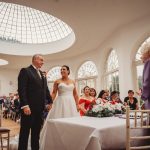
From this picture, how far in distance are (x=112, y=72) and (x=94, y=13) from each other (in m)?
4.68

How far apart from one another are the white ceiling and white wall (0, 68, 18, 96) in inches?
438

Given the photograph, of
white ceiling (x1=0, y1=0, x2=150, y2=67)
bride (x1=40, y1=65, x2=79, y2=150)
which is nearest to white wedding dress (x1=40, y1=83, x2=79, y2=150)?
bride (x1=40, y1=65, x2=79, y2=150)

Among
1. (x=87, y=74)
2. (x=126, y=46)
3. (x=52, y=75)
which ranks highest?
(x=126, y=46)

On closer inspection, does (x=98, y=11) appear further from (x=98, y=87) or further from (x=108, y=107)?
(x=98, y=87)

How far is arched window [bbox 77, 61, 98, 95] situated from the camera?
51.3 ft

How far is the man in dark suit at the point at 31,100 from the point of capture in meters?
3.80

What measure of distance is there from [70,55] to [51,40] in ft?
5.64

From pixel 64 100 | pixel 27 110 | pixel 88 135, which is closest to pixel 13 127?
pixel 64 100

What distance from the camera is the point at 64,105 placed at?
5082mm

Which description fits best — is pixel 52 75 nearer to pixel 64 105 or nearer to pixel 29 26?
pixel 29 26

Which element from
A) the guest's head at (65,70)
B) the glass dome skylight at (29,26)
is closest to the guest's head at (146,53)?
the guest's head at (65,70)

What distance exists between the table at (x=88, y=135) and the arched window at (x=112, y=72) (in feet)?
30.3

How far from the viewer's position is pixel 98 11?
8.52 metres

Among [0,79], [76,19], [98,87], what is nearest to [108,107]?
[76,19]
